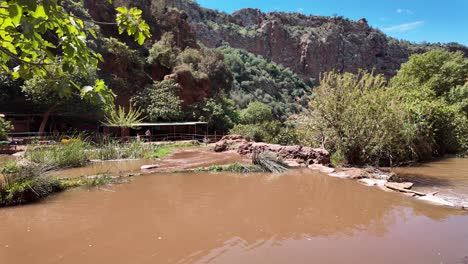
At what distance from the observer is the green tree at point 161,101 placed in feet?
93.4

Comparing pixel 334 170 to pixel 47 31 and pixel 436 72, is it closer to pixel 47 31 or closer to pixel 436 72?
pixel 47 31

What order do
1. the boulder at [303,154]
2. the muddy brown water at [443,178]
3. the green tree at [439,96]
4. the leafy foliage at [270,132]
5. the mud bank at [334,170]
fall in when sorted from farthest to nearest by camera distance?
1. the leafy foliage at [270,132]
2. the green tree at [439,96]
3. the boulder at [303,154]
4. the muddy brown water at [443,178]
5. the mud bank at [334,170]

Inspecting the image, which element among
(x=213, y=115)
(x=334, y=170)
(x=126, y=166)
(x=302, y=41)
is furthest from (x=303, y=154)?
(x=302, y=41)

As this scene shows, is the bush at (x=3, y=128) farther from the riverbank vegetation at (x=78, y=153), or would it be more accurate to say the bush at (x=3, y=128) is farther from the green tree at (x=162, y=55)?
the green tree at (x=162, y=55)

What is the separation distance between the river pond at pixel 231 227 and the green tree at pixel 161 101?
2001 cm

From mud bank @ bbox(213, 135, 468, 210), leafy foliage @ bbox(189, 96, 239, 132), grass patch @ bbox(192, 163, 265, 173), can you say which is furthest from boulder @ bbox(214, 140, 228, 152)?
leafy foliage @ bbox(189, 96, 239, 132)

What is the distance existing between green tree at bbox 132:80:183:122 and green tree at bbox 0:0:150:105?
26.5 m

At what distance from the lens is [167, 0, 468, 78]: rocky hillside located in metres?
64.9

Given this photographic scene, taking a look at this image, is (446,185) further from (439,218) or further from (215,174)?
(215,174)

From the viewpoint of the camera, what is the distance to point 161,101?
2888 centimetres

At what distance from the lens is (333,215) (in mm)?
6555

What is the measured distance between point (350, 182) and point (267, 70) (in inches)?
2011

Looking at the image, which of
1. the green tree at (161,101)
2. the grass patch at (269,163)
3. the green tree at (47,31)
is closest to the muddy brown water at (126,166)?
the grass patch at (269,163)

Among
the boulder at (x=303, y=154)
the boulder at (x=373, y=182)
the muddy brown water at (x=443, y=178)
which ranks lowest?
the muddy brown water at (x=443, y=178)
